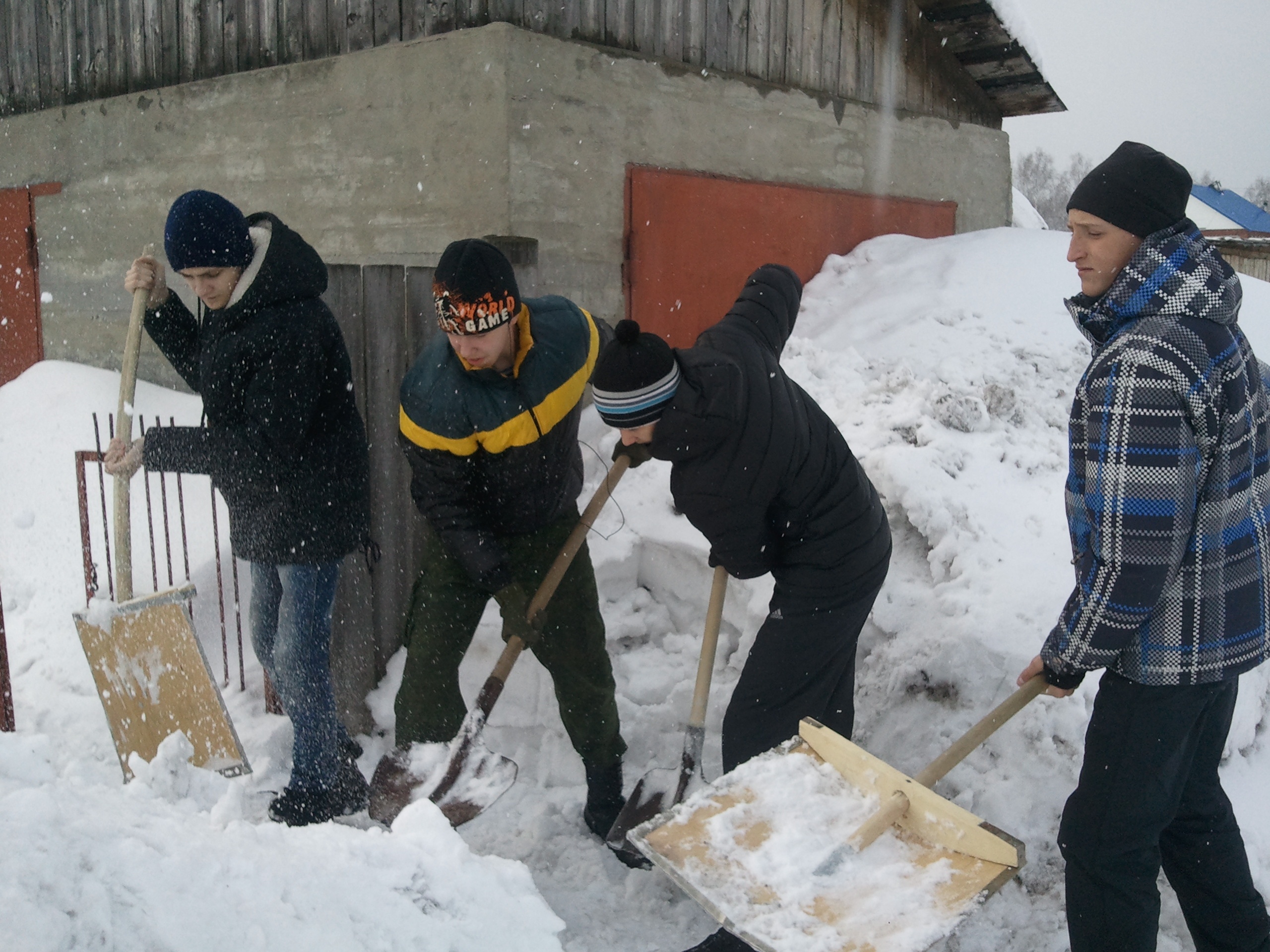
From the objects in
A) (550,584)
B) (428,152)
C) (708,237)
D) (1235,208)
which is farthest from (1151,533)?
(1235,208)

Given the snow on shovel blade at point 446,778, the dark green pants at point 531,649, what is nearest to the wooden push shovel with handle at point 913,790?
the dark green pants at point 531,649

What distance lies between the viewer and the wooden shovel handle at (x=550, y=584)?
3012mm

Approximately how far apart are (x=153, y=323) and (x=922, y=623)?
2.94 m

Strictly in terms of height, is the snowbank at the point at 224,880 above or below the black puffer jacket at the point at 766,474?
below

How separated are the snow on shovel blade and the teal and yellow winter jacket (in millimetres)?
543

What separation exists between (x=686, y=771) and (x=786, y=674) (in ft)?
1.70

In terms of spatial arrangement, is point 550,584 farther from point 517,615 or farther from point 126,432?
point 126,432

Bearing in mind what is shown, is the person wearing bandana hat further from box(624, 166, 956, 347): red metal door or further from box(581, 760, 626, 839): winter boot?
box(624, 166, 956, 347): red metal door

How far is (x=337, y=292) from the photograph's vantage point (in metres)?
3.76

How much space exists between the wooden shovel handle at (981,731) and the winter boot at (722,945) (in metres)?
0.73

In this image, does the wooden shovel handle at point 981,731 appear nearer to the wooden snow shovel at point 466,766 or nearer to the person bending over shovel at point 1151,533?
the person bending over shovel at point 1151,533

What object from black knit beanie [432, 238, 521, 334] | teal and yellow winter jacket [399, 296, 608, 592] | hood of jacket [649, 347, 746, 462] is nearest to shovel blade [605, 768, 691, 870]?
teal and yellow winter jacket [399, 296, 608, 592]

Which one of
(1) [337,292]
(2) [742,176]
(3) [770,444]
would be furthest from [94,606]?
(2) [742,176]

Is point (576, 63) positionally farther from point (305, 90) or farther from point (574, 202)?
point (305, 90)
